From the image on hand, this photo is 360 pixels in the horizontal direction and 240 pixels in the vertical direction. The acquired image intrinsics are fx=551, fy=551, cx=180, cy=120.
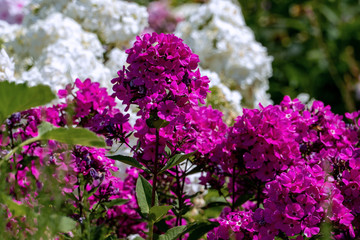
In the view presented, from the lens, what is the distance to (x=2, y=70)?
6.53 feet

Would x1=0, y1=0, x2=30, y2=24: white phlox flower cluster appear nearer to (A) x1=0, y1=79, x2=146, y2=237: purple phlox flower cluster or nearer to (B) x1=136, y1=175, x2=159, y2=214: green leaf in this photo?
(A) x1=0, y1=79, x2=146, y2=237: purple phlox flower cluster

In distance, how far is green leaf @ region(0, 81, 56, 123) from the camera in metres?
1.16

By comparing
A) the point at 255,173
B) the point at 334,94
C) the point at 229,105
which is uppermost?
the point at 334,94

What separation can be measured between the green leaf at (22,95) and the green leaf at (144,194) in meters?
0.42

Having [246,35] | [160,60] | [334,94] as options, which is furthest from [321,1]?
[160,60]

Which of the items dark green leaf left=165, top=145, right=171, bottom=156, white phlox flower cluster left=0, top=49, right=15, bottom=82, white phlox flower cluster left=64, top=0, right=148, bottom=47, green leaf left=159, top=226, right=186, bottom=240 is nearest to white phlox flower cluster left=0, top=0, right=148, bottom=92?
white phlox flower cluster left=64, top=0, right=148, bottom=47

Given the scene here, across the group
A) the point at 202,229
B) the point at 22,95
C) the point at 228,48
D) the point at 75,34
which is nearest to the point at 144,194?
the point at 202,229

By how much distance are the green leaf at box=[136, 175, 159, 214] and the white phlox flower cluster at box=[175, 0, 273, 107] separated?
1.85 metres

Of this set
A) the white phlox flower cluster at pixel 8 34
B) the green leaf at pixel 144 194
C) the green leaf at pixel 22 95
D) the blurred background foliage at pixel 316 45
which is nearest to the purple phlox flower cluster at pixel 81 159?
the green leaf at pixel 144 194

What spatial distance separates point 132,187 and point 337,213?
0.79 meters

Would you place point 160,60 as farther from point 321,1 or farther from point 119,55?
point 321,1

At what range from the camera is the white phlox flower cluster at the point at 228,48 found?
3301 mm

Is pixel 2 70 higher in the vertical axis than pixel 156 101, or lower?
higher

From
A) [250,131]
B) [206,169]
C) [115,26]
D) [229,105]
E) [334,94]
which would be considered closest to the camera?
[250,131]
